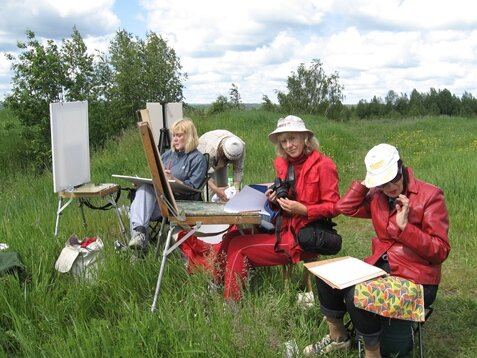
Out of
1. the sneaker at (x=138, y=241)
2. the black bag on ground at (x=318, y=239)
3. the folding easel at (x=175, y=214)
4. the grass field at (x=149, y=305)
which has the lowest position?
the grass field at (x=149, y=305)

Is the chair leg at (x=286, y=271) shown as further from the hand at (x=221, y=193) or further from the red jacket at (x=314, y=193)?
the hand at (x=221, y=193)

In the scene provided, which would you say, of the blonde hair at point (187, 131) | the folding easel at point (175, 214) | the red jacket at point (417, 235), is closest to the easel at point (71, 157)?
the blonde hair at point (187, 131)

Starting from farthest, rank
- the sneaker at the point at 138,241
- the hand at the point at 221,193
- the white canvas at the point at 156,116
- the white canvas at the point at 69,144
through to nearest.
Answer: the white canvas at the point at 156,116
the hand at the point at 221,193
the white canvas at the point at 69,144
the sneaker at the point at 138,241

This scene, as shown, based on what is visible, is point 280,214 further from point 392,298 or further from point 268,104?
point 268,104

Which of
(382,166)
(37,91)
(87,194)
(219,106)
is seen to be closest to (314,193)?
(382,166)

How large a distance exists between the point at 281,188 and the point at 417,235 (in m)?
1.05

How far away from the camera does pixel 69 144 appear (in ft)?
17.3

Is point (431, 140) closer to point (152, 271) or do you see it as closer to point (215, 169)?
point (215, 169)

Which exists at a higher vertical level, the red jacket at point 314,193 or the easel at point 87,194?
the red jacket at point 314,193

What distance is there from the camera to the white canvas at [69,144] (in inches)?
196

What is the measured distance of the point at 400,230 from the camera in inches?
112

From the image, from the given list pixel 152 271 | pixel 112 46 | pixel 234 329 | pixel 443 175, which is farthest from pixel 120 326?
pixel 112 46

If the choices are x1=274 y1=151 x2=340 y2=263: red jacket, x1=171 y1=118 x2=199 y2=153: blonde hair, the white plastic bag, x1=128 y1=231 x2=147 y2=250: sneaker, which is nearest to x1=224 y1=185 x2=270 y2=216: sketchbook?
x1=274 y1=151 x2=340 y2=263: red jacket

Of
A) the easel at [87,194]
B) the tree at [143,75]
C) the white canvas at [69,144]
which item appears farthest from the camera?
the tree at [143,75]
